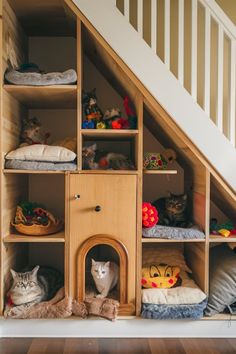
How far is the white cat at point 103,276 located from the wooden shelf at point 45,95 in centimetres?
95

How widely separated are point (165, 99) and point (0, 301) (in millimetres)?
1399

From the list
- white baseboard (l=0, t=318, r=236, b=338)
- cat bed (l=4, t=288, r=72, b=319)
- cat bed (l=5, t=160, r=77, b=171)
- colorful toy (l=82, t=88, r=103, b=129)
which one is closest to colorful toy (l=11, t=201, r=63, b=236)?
cat bed (l=5, t=160, r=77, b=171)

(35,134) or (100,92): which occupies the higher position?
(100,92)

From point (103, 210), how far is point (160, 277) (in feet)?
1.66

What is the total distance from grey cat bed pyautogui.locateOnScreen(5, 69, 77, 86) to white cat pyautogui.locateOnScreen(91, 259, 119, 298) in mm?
999

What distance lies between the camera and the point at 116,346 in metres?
1.90

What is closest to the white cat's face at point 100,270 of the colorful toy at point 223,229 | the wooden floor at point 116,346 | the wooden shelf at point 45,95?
the wooden floor at point 116,346

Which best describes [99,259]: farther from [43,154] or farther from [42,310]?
[43,154]

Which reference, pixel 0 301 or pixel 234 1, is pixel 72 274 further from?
pixel 234 1

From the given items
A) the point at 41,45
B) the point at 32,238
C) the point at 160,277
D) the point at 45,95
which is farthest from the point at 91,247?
the point at 41,45

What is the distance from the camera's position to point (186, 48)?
2.49 meters

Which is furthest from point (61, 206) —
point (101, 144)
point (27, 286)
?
point (27, 286)

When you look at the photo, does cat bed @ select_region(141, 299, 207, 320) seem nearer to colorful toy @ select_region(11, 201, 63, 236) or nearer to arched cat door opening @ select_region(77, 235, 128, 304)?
arched cat door opening @ select_region(77, 235, 128, 304)

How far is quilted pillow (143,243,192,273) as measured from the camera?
2252 mm
